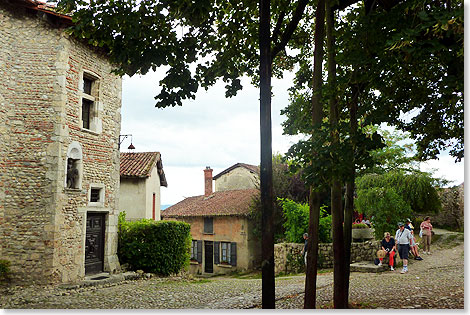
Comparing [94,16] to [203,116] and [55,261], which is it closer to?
[203,116]

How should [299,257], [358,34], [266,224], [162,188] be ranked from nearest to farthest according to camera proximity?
[266,224] → [358,34] → [299,257] → [162,188]

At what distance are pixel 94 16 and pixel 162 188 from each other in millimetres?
10834

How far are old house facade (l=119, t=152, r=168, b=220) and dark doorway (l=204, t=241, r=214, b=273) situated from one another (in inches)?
216

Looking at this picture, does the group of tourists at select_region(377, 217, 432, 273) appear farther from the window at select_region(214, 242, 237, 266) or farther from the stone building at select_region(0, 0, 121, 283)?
the window at select_region(214, 242, 237, 266)

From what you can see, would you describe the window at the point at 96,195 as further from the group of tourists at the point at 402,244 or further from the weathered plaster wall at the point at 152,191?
the group of tourists at the point at 402,244

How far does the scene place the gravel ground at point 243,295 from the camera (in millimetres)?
5945

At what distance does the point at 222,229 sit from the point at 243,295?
10.8 metres

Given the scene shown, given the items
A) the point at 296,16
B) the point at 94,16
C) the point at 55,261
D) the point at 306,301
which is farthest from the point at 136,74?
the point at 55,261

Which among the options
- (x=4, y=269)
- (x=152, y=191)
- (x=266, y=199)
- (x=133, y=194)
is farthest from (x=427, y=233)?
(x=4, y=269)

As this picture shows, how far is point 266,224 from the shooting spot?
14.4 ft

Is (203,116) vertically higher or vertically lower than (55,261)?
higher

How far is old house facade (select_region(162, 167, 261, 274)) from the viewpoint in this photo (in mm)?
17531

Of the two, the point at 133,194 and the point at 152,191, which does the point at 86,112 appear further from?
the point at 152,191

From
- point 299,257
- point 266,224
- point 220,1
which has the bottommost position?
point 299,257
